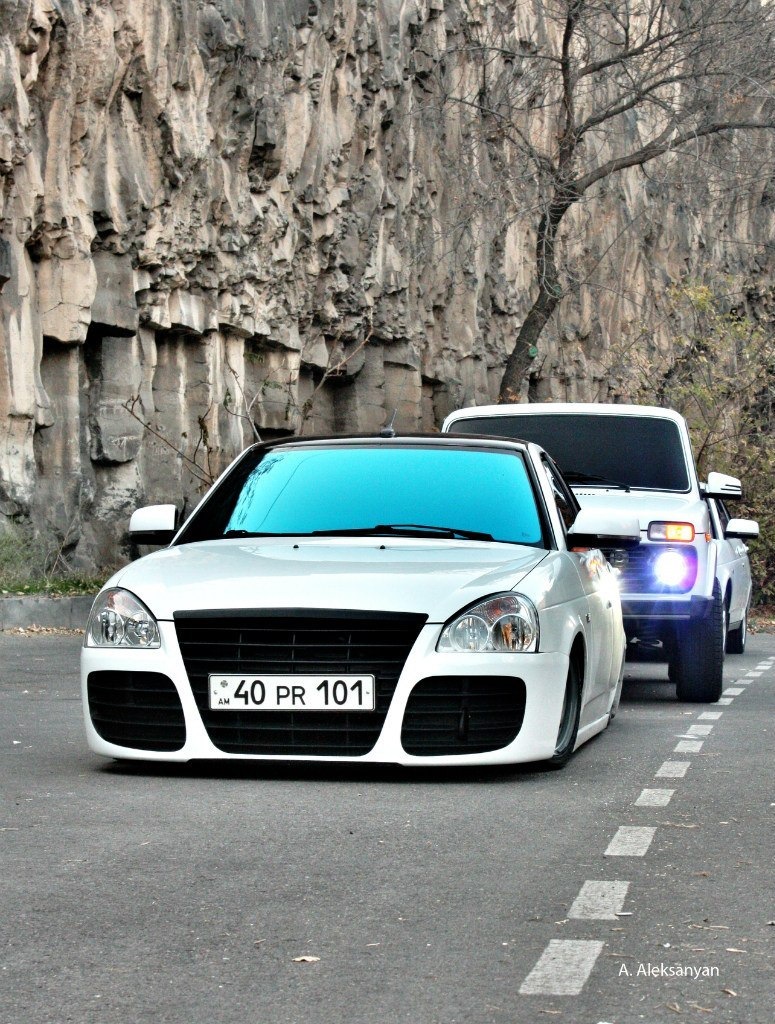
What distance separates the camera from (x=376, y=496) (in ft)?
27.6

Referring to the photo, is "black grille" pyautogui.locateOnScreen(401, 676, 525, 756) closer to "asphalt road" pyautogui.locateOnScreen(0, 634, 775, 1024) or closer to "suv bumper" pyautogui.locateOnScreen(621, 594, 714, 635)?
"asphalt road" pyautogui.locateOnScreen(0, 634, 775, 1024)

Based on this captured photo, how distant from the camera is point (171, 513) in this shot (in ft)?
27.6

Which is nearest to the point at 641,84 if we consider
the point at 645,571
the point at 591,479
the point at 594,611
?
the point at 591,479

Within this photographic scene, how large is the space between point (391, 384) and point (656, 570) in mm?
27843

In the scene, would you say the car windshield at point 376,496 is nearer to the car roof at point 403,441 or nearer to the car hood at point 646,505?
the car roof at point 403,441

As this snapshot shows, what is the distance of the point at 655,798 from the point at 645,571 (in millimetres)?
5072

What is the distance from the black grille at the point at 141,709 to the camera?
24.2ft

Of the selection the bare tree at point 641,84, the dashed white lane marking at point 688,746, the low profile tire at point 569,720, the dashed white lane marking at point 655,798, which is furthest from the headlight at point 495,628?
the bare tree at point 641,84

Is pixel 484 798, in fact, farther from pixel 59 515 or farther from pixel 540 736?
pixel 59 515

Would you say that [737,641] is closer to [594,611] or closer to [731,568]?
[731,568]

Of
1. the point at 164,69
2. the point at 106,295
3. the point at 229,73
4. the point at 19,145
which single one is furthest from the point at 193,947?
the point at 229,73

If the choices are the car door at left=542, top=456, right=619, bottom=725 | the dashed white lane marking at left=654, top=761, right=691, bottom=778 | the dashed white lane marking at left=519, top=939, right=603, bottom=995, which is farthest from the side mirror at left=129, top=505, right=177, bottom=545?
the dashed white lane marking at left=519, top=939, right=603, bottom=995

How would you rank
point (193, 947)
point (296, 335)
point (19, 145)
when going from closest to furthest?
1. point (193, 947)
2. point (19, 145)
3. point (296, 335)

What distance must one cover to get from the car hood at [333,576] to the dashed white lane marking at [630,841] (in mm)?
1206
